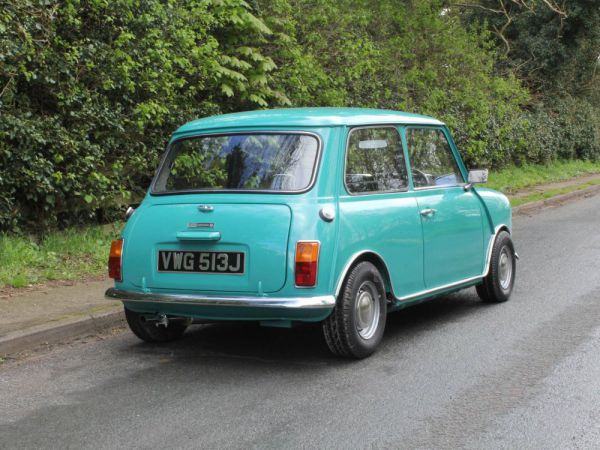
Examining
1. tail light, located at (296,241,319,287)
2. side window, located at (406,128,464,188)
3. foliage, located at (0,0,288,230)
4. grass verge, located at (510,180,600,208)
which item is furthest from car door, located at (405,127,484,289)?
grass verge, located at (510,180,600,208)

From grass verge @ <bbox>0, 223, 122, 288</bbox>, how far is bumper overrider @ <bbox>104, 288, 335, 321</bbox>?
10.1 feet

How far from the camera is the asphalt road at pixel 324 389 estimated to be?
4.45m

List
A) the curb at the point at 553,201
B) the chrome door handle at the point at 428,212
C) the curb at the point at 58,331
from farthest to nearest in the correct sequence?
the curb at the point at 553,201, the chrome door handle at the point at 428,212, the curb at the point at 58,331

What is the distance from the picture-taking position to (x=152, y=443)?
435 cm

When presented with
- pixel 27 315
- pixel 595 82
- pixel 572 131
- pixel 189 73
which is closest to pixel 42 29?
pixel 189 73

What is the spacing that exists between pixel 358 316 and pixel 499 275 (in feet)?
8.59

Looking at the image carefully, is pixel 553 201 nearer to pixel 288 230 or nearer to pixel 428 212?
pixel 428 212

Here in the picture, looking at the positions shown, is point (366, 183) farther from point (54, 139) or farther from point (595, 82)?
point (595, 82)

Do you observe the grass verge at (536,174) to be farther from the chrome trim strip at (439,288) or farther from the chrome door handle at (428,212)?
the chrome door handle at (428,212)

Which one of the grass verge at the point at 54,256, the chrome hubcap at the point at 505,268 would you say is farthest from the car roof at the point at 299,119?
the grass verge at the point at 54,256

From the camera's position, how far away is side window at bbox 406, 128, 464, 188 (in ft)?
22.9

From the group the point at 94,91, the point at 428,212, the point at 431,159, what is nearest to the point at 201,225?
the point at 428,212

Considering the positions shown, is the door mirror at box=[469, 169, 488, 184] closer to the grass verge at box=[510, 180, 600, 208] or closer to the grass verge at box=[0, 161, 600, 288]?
the grass verge at box=[0, 161, 600, 288]

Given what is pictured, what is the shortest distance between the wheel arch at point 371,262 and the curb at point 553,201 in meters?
12.4
